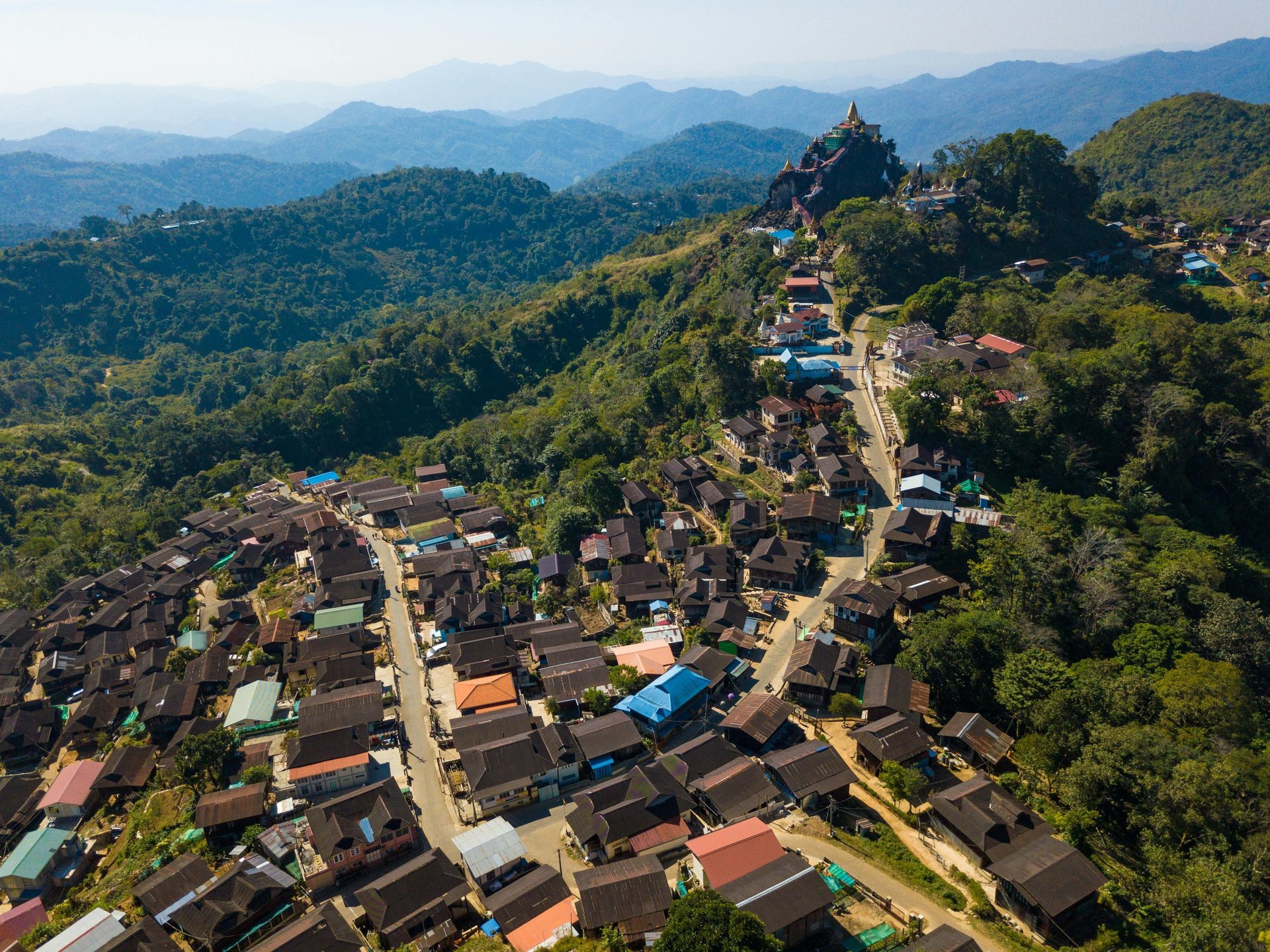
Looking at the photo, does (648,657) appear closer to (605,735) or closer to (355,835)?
(605,735)

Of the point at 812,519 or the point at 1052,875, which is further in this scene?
the point at 812,519

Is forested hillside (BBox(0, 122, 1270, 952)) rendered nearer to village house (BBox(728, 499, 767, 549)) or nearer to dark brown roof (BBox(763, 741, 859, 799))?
dark brown roof (BBox(763, 741, 859, 799))

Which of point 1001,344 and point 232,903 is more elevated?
point 1001,344

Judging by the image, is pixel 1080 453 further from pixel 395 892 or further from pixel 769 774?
pixel 395 892

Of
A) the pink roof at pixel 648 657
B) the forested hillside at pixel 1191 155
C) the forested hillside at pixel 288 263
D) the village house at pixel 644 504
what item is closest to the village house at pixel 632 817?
the pink roof at pixel 648 657

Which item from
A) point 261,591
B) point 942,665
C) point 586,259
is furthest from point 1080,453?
point 586,259

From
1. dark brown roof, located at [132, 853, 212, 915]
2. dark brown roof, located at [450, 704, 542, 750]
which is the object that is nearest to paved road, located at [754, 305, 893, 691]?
dark brown roof, located at [450, 704, 542, 750]

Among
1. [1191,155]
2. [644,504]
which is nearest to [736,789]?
[644,504]
